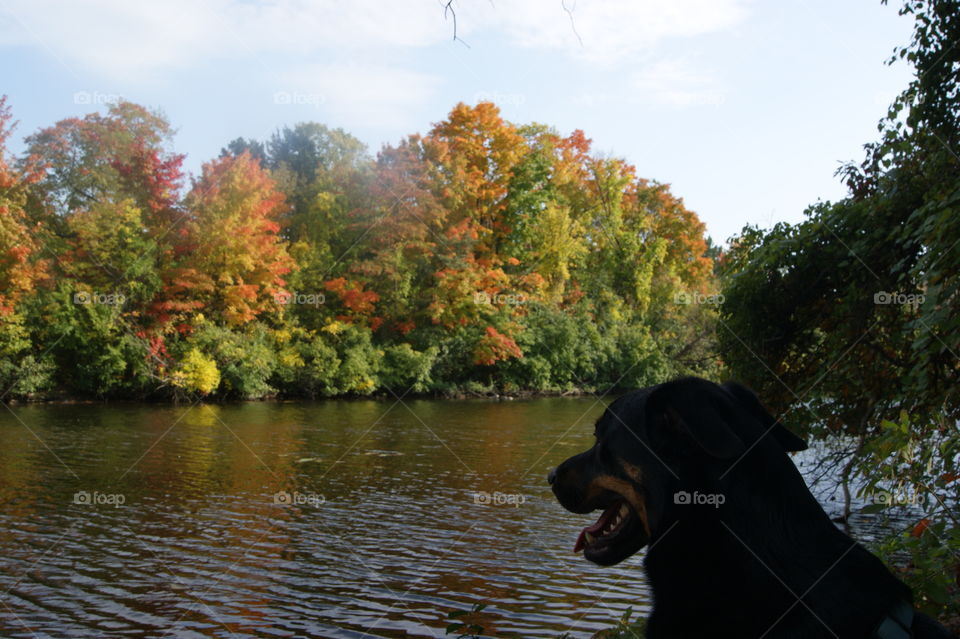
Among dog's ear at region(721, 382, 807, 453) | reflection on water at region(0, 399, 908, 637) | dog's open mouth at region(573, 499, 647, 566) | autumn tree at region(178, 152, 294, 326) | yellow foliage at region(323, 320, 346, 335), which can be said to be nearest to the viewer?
dog's ear at region(721, 382, 807, 453)

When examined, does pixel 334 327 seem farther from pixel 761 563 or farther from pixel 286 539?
pixel 761 563

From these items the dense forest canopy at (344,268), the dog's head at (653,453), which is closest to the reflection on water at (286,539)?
the dog's head at (653,453)

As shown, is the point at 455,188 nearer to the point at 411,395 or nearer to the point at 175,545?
the point at 411,395

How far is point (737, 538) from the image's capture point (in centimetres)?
245

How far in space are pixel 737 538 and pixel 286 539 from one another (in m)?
8.01

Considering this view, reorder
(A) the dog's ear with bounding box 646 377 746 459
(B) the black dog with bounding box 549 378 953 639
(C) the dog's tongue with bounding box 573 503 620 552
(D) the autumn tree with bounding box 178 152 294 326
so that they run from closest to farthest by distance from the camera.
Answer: (B) the black dog with bounding box 549 378 953 639 → (A) the dog's ear with bounding box 646 377 746 459 → (C) the dog's tongue with bounding box 573 503 620 552 → (D) the autumn tree with bounding box 178 152 294 326

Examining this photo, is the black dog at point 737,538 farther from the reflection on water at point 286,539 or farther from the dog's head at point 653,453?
the reflection on water at point 286,539

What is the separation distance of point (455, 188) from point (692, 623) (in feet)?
104

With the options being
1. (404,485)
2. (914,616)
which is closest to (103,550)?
(404,485)

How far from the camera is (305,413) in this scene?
24.8m

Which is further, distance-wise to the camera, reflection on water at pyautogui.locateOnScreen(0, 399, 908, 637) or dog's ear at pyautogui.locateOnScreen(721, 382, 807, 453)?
reflection on water at pyautogui.locateOnScreen(0, 399, 908, 637)

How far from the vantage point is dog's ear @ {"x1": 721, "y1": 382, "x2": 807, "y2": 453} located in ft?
A: 9.45

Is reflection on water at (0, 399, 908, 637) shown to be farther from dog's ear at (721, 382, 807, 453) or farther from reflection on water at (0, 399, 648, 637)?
dog's ear at (721, 382, 807, 453)

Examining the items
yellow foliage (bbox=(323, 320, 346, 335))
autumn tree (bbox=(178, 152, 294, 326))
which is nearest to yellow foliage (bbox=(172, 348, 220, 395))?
autumn tree (bbox=(178, 152, 294, 326))
